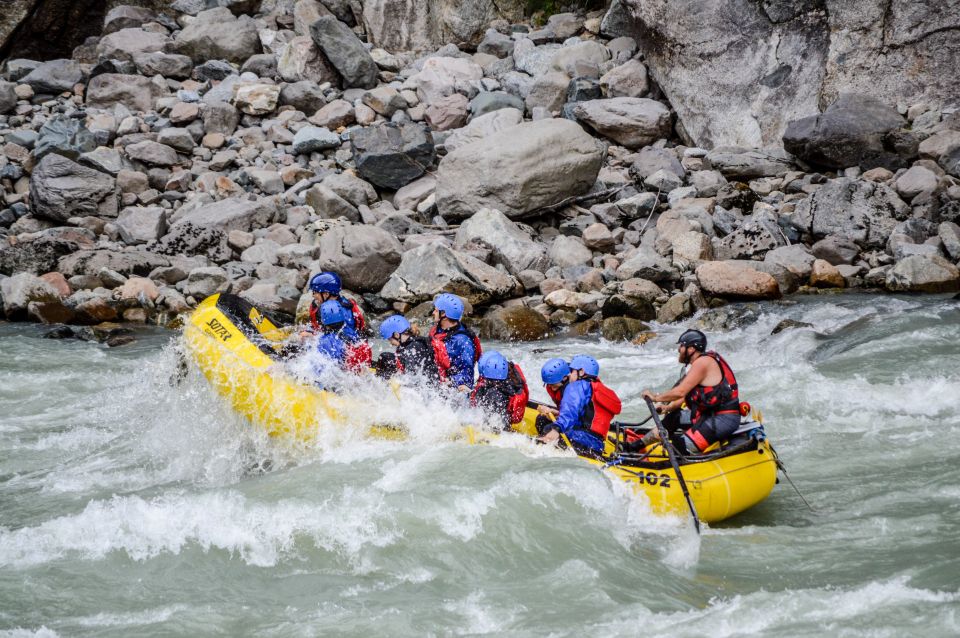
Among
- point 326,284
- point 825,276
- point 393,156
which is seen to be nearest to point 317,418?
point 326,284

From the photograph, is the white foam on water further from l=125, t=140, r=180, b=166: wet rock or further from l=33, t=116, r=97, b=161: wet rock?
l=125, t=140, r=180, b=166: wet rock

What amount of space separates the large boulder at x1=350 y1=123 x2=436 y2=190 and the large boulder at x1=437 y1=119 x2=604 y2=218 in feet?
3.86

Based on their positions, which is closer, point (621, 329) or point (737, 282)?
point (621, 329)

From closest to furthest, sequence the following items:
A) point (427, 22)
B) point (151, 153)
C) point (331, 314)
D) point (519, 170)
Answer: point (331, 314) → point (519, 170) → point (151, 153) → point (427, 22)

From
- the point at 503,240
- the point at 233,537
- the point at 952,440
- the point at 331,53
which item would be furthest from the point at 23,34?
the point at 952,440

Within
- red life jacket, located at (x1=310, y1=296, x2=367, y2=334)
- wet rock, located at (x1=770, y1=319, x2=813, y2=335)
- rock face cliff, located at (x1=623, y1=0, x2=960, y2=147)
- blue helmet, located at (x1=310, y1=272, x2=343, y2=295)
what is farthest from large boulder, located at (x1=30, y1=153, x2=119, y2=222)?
wet rock, located at (x1=770, y1=319, x2=813, y2=335)

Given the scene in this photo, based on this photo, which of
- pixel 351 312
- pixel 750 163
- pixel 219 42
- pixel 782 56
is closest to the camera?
pixel 351 312

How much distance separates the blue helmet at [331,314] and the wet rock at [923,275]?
7632mm

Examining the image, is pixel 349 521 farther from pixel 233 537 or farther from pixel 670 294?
pixel 670 294

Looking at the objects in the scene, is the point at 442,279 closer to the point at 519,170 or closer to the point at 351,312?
the point at 519,170

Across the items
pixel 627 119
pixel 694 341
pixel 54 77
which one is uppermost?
pixel 54 77

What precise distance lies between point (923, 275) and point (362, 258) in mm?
7226

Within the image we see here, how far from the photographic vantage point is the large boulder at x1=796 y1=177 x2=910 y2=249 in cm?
1222

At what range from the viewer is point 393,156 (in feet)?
50.2
